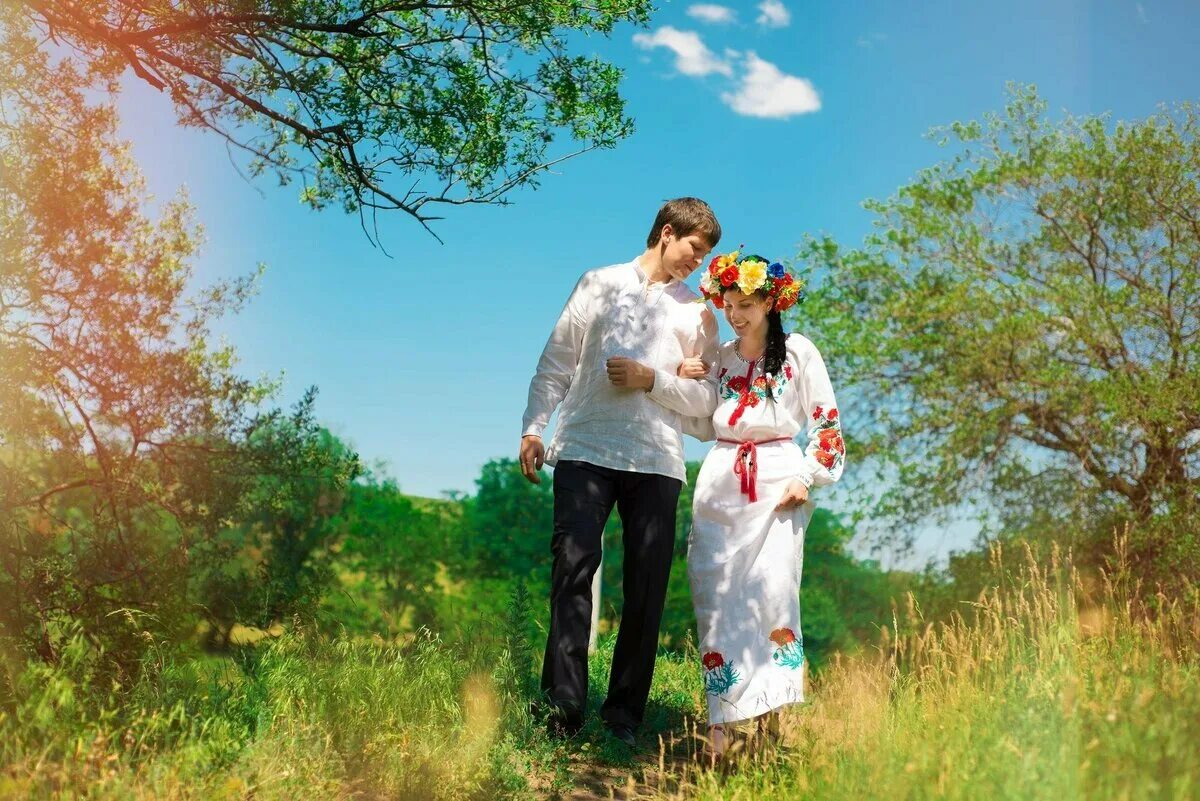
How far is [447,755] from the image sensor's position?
3.99 meters

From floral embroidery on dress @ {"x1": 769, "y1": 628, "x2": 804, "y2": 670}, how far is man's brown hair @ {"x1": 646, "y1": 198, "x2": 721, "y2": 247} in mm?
1601

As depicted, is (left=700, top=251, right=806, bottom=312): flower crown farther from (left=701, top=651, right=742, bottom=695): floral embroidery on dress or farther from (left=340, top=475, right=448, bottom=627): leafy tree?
(left=340, top=475, right=448, bottom=627): leafy tree

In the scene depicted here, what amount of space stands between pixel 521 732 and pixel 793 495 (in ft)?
4.94

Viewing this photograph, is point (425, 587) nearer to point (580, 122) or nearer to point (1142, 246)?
point (1142, 246)

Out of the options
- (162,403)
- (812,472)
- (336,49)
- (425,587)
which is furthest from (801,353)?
(425,587)

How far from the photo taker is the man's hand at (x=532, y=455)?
4453 mm

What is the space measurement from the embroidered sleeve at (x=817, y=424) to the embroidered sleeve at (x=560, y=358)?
37.8 inches

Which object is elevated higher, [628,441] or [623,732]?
[628,441]

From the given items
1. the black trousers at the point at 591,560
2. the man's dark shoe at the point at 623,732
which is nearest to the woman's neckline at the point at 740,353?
the black trousers at the point at 591,560

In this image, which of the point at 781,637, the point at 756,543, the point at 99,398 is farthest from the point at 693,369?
the point at 99,398

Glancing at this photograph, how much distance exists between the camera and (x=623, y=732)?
A: 4574 mm

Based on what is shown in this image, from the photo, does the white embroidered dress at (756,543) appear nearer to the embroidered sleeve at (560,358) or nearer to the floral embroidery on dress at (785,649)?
the floral embroidery on dress at (785,649)

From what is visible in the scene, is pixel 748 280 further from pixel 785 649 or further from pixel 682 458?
pixel 785 649

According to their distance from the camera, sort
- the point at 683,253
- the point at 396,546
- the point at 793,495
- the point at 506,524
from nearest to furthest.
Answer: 1. the point at 793,495
2. the point at 683,253
3. the point at 396,546
4. the point at 506,524
